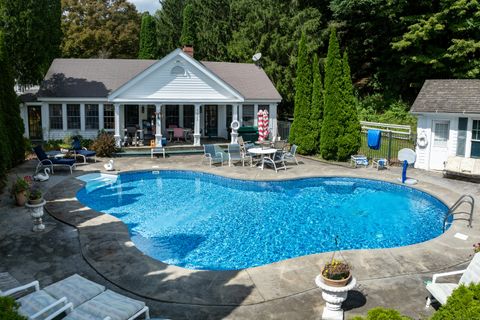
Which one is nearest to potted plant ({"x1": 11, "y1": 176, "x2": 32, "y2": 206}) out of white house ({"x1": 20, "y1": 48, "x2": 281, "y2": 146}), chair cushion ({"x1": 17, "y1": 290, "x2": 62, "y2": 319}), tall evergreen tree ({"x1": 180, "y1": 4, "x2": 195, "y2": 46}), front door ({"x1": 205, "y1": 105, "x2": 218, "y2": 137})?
chair cushion ({"x1": 17, "y1": 290, "x2": 62, "y2": 319})

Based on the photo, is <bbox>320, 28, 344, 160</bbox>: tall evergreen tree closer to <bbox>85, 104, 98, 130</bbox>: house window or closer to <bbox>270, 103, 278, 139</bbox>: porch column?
<bbox>270, 103, 278, 139</bbox>: porch column

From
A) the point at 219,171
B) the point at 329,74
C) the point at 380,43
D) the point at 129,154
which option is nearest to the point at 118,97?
the point at 129,154

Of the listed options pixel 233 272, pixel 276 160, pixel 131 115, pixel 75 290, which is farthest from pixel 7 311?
pixel 131 115

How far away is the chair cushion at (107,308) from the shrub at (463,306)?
4.11 metres

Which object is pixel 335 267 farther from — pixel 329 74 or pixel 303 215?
pixel 329 74

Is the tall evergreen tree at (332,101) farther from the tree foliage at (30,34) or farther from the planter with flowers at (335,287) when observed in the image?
the tree foliage at (30,34)

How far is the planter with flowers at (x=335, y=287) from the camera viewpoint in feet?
22.1

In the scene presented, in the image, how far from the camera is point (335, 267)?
6.89 meters

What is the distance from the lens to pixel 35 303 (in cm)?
614

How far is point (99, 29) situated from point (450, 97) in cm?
3674

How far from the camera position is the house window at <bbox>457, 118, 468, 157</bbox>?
1764 centimetres

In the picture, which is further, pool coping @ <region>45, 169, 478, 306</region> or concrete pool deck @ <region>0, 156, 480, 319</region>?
pool coping @ <region>45, 169, 478, 306</region>

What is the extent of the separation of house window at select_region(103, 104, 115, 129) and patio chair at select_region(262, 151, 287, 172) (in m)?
9.95

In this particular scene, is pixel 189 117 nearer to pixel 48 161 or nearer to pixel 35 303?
pixel 48 161
